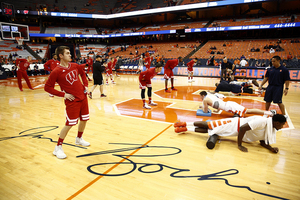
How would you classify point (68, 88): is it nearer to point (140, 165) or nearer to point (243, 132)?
point (140, 165)

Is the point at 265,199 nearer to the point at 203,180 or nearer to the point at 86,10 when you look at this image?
the point at 203,180

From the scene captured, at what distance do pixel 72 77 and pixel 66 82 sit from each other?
140 mm

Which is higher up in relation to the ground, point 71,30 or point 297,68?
point 71,30

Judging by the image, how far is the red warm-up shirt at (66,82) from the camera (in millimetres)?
3117

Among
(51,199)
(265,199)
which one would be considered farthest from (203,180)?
(51,199)

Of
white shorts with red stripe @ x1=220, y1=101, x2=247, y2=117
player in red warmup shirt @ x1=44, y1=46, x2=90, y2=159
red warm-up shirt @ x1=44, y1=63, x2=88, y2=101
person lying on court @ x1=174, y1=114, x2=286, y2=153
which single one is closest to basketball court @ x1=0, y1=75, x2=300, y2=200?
person lying on court @ x1=174, y1=114, x2=286, y2=153

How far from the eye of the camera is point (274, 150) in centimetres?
357

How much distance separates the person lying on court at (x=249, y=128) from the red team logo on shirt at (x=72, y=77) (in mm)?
2815

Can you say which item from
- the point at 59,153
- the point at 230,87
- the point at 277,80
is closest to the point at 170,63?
the point at 230,87

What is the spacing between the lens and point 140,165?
319cm

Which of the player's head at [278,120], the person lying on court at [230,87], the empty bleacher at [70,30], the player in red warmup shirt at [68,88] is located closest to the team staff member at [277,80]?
the player's head at [278,120]

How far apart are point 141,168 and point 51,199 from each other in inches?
53.8

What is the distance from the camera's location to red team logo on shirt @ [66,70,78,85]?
3.23 meters

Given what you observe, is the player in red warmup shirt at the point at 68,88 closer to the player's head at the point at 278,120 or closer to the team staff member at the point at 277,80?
the player's head at the point at 278,120
